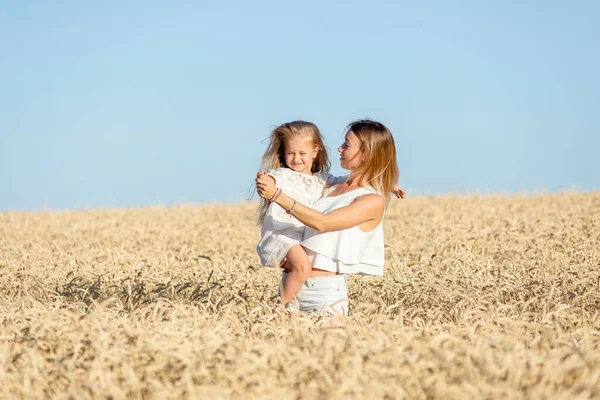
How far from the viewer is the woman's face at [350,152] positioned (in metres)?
5.50

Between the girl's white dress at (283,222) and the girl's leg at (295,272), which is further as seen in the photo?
the girl's white dress at (283,222)

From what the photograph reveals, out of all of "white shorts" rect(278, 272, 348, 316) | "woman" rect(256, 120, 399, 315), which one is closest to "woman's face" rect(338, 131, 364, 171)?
"woman" rect(256, 120, 399, 315)

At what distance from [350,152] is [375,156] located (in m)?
0.18

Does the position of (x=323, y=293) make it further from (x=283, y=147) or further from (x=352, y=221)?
(x=283, y=147)

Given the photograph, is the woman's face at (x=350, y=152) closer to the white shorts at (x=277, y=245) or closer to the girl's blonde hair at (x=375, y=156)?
the girl's blonde hair at (x=375, y=156)

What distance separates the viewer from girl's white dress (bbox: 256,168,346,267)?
Result: 550 cm

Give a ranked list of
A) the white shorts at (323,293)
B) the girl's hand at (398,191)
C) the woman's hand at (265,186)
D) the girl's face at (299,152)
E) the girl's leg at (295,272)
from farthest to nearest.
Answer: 1. the girl's hand at (398,191)
2. the girl's face at (299,152)
3. the white shorts at (323,293)
4. the girl's leg at (295,272)
5. the woman's hand at (265,186)

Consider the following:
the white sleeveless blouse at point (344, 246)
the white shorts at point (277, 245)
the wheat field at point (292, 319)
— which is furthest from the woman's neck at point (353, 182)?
the wheat field at point (292, 319)

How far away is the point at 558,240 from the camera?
9.98 metres

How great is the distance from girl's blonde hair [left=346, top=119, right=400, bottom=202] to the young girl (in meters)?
0.33

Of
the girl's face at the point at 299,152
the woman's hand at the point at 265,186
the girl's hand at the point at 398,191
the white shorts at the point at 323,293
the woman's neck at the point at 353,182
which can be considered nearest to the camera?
the woman's hand at the point at 265,186

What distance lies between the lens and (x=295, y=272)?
5.37m

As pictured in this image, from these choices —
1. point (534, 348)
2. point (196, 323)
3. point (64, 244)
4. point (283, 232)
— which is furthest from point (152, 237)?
point (534, 348)

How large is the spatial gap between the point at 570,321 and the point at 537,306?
1.67m
